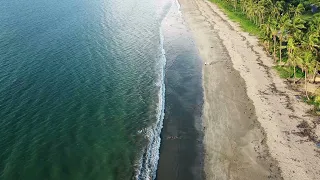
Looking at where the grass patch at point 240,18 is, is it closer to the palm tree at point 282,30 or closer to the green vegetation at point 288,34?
the green vegetation at point 288,34

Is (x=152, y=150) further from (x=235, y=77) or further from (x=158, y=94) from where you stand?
(x=235, y=77)

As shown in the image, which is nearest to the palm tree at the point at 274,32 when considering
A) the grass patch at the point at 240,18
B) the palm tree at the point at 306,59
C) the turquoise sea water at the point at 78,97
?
the palm tree at the point at 306,59

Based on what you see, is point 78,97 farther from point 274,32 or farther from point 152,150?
point 274,32

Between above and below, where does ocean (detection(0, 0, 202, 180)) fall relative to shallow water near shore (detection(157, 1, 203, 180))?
above

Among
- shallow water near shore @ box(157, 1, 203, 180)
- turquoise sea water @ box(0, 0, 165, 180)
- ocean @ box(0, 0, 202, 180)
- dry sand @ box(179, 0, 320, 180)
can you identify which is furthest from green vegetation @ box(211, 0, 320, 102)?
turquoise sea water @ box(0, 0, 165, 180)

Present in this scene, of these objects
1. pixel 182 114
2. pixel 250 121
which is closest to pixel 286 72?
pixel 250 121

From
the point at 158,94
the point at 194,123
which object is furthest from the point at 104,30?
the point at 194,123

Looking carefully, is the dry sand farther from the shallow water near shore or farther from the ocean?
the ocean

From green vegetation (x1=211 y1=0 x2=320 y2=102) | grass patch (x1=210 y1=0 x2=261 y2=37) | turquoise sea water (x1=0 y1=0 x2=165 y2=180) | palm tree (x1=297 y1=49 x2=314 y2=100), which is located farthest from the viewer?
grass patch (x1=210 y1=0 x2=261 y2=37)
